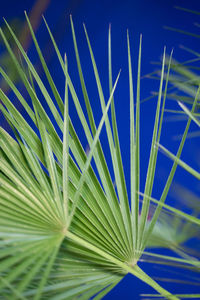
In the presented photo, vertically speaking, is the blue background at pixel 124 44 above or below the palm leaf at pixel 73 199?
above

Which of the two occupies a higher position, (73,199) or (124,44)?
(124,44)

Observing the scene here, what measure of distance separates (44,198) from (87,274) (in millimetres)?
170

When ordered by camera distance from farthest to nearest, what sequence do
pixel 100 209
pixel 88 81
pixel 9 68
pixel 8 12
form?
pixel 88 81 → pixel 8 12 → pixel 9 68 → pixel 100 209

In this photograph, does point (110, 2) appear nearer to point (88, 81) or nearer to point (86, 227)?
point (88, 81)

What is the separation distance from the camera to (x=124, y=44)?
7.73 feet

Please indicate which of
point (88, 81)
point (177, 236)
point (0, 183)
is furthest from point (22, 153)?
point (88, 81)

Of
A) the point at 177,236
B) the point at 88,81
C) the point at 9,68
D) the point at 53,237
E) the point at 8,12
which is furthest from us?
the point at 88,81

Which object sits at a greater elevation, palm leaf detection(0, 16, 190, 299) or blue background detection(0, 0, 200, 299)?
blue background detection(0, 0, 200, 299)

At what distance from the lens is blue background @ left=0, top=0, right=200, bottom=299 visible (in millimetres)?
2256

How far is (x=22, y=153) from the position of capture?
677 millimetres

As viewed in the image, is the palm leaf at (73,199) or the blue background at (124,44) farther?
the blue background at (124,44)

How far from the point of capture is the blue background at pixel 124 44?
226cm

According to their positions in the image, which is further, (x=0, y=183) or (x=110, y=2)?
(x=110, y=2)

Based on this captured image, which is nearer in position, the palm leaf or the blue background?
the palm leaf
